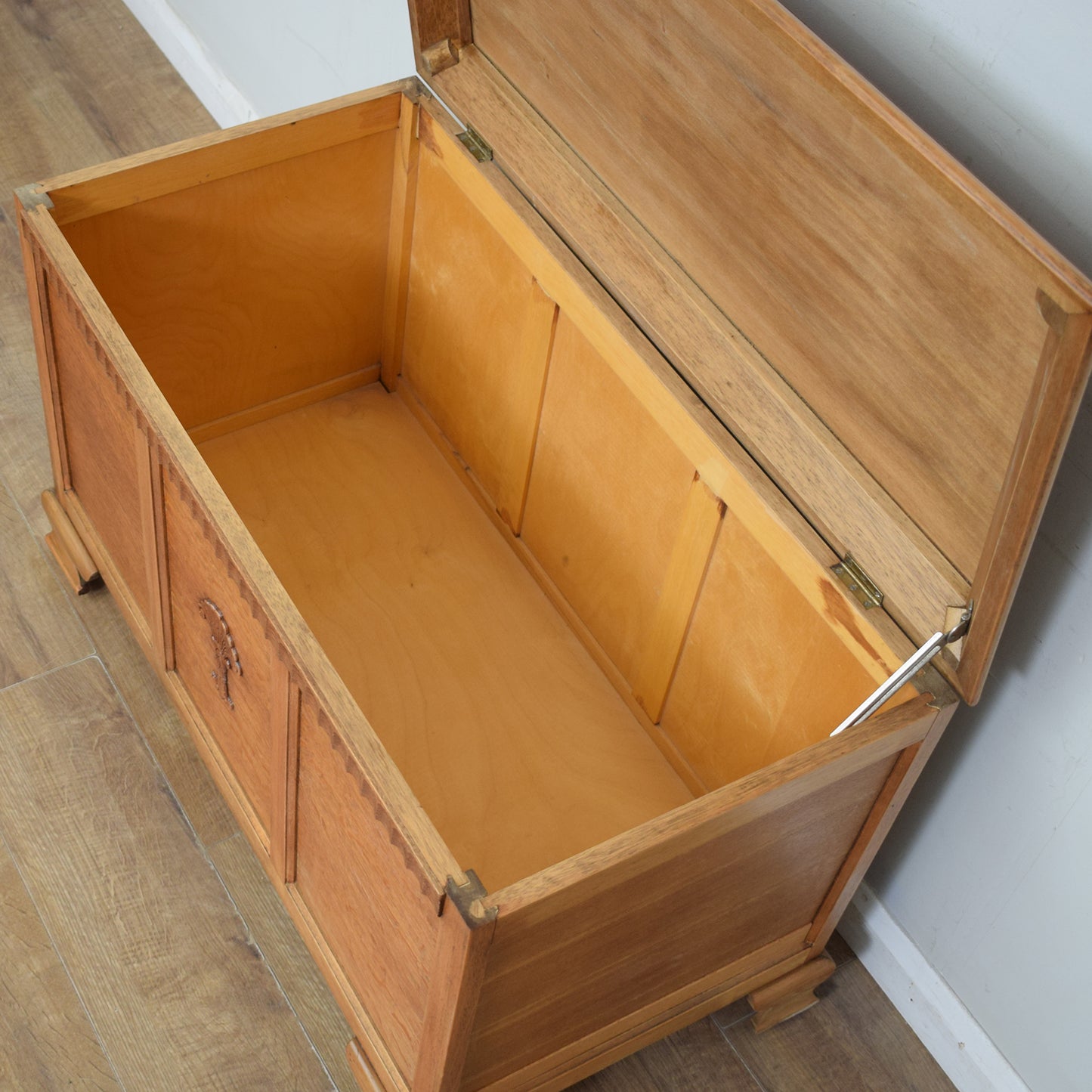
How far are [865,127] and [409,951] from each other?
0.82m

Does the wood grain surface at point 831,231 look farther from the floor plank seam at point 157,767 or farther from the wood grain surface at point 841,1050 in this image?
the floor plank seam at point 157,767

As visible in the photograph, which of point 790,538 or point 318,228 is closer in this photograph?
point 790,538

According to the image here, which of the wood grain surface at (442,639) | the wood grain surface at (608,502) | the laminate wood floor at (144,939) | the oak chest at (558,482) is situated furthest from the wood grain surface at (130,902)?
the wood grain surface at (608,502)

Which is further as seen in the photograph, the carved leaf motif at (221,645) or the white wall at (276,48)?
the white wall at (276,48)

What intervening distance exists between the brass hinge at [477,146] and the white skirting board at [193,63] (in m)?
1.01

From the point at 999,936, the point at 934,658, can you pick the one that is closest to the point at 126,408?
the point at 934,658

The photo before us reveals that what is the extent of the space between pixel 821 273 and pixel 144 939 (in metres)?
1.13

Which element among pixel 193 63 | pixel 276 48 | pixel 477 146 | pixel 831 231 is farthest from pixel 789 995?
pixel 193 63

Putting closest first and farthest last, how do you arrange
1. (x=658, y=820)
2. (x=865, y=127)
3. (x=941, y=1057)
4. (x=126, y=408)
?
(x=865, y=127)
(x=658, y=820)
(x=126, y=408)
(x=941, y=1057)

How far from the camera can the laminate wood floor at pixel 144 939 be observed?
1613 mm

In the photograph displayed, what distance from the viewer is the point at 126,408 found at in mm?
1493

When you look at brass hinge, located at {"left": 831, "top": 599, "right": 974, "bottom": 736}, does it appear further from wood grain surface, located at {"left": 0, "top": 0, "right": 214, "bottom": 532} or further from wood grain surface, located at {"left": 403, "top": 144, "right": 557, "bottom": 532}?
wood grain surface, located at {"left": 0, "top": 0, "right": 214, "bottom": 532}

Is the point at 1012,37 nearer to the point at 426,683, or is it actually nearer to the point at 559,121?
the point at 559,121

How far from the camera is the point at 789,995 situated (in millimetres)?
1714
